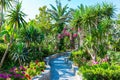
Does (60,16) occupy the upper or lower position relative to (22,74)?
upper

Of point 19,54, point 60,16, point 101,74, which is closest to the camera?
point 101,74

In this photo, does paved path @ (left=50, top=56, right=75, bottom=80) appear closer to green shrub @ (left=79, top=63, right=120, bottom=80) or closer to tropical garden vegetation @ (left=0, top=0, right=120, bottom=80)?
tropical garden vegetation @ (left=0, top=0, right=120, bottom=80)

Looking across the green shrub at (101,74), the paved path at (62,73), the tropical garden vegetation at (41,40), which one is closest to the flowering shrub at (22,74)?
the tropical garden vegetation at (41,40)

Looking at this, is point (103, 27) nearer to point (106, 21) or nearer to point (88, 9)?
point (106, 21)

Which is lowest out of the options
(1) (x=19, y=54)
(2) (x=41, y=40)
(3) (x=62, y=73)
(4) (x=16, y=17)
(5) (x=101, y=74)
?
(3) (x=62, y=73)

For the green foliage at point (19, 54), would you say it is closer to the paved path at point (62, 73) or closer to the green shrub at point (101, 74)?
the paved path at point (62, 73)

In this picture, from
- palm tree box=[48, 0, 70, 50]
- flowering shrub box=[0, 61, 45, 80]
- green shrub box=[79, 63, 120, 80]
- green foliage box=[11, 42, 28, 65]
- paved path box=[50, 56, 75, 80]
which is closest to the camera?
green shrub box=[79, 63, 120, 80]

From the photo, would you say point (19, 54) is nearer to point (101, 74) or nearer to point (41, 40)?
point (41, 40)

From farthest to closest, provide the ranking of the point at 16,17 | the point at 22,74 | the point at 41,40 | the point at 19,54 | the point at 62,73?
the point at 41,40 → the point at 19,54 → the point at 62,73 → the point at 16,17 → the point at 22,74

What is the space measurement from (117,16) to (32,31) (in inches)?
362

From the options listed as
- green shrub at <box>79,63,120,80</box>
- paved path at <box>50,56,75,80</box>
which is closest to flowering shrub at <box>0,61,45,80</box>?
paved path at <box>50,56,75,80</box>

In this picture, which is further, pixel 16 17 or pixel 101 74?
pixel 16 17

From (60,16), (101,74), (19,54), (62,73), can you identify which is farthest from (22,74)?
(60,16)

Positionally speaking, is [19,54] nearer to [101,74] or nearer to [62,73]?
[62,73]
